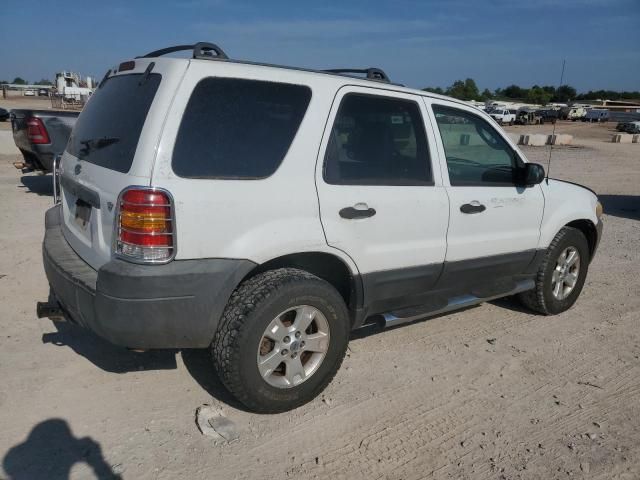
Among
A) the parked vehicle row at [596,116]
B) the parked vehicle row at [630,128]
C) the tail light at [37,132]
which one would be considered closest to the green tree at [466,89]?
the parked vehicle row at [596,116]

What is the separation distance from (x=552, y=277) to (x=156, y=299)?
3.52 m

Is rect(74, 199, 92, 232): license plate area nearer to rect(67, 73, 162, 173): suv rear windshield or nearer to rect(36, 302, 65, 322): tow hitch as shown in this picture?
rect(67, 73, 162, 173): suv rear windshield

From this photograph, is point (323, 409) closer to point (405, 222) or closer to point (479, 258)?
point (405, 222)

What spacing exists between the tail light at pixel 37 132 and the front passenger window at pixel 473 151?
23.3 ft

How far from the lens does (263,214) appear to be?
2.92 meters

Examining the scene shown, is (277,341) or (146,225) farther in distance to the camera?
(277,341)

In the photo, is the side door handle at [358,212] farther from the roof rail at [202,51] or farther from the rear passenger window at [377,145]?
the roof rail at [202,51]

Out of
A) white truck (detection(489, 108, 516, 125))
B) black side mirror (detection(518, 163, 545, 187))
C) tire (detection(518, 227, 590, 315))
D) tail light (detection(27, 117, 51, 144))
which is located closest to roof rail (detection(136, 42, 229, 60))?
black side mirror (detection(518, 163, 545, 187))

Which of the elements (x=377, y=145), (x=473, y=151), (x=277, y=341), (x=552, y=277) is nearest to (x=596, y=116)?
(x=552, y=277)

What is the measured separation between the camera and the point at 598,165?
18812 mm

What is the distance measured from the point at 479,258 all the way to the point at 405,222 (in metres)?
0.88

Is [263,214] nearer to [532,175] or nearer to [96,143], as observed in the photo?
[96,143]

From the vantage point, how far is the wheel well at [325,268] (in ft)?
10.5

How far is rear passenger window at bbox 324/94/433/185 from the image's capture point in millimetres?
3287
